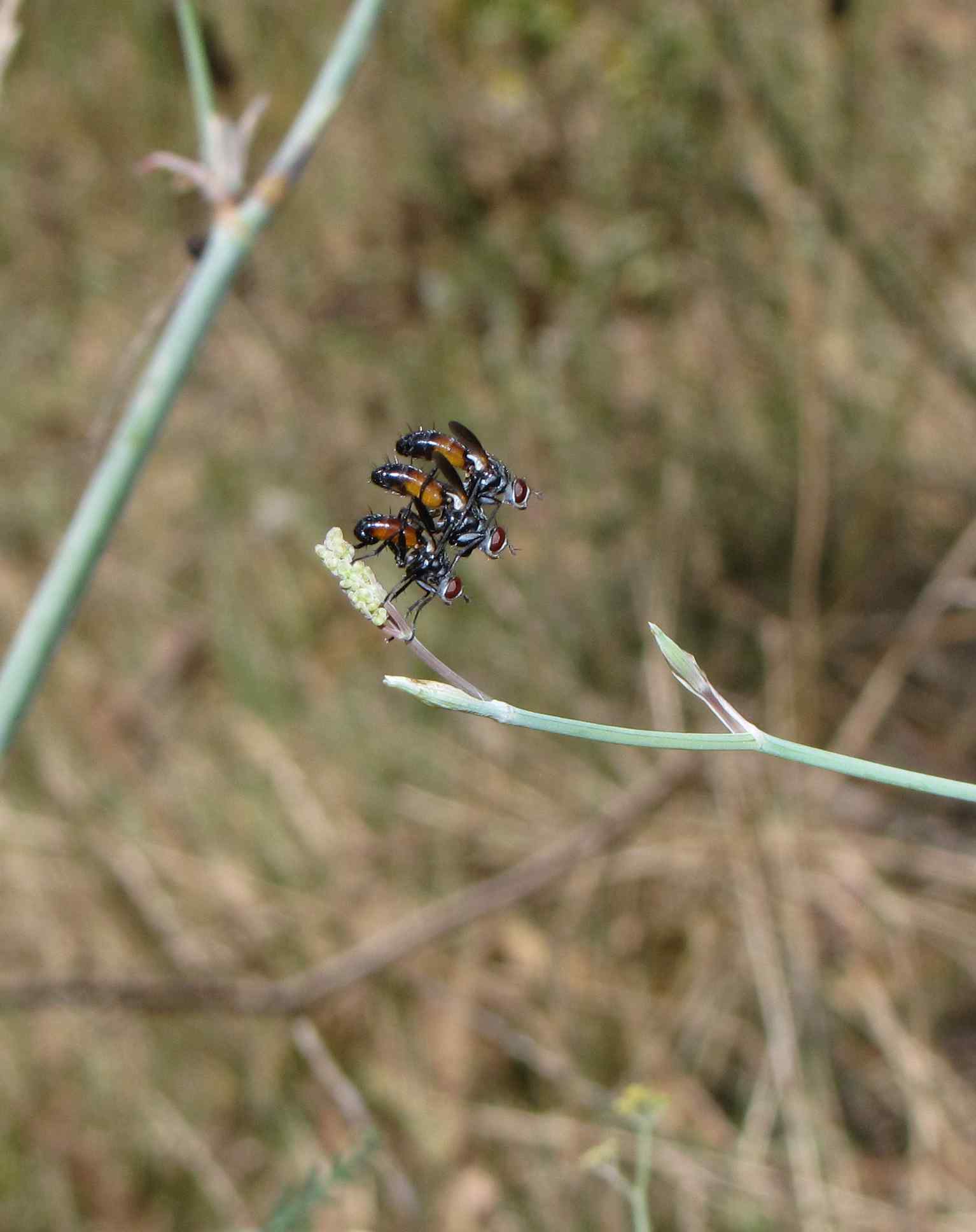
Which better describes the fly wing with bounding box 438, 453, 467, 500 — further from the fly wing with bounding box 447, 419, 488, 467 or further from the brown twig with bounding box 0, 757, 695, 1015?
the brown twig with bounding box 0, 757, 695, 1015

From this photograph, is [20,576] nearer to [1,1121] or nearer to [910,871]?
[1,1121]

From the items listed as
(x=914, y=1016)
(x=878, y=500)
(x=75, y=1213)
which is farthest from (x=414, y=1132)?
(x=878, y=500)

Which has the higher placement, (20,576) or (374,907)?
(20,576)

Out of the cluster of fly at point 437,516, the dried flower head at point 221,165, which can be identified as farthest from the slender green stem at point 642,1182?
the dried flower head at point 221,165

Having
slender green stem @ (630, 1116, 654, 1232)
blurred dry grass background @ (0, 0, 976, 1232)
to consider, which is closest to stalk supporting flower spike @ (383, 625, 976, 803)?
slender green stem @ (630, 1116, 654, 1232)

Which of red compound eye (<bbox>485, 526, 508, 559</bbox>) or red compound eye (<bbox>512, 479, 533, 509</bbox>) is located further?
red compound eye (<bbox>512, 479, 533, 509</bbox>)

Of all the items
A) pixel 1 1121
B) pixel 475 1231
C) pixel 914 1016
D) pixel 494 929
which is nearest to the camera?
pixel 914 1016
